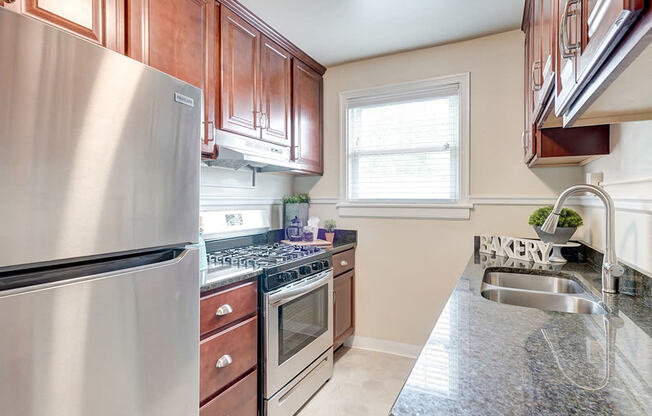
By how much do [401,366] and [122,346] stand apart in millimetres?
2121

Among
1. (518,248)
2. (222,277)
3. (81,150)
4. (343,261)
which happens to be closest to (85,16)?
(81,150)

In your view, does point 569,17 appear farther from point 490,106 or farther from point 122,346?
point 490,106

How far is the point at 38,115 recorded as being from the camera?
2.66 feet

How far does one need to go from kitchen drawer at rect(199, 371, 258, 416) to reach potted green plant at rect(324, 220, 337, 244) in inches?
53.0

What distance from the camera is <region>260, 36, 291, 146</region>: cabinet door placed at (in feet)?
7.42

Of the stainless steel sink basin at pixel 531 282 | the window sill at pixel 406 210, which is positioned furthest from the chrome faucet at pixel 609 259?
the window sill at pixel 406 210

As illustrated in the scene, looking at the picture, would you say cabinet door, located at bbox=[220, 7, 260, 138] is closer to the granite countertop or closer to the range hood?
the range hood

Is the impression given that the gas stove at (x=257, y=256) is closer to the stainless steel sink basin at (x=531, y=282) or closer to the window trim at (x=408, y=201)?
the window trim at (x=408, y=201)

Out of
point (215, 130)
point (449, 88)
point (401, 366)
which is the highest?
point (449, 88)

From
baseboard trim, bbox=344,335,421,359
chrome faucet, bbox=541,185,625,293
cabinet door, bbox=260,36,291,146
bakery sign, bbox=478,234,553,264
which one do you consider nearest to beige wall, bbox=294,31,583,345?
baseboard trim, bbox=344,335,421,359

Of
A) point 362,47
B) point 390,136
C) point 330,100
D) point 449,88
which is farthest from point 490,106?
point 330,100

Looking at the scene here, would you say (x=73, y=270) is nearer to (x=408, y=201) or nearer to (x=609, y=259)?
(x=609, y=259)

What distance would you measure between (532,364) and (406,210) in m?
2.05

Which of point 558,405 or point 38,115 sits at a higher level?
point 38,115
